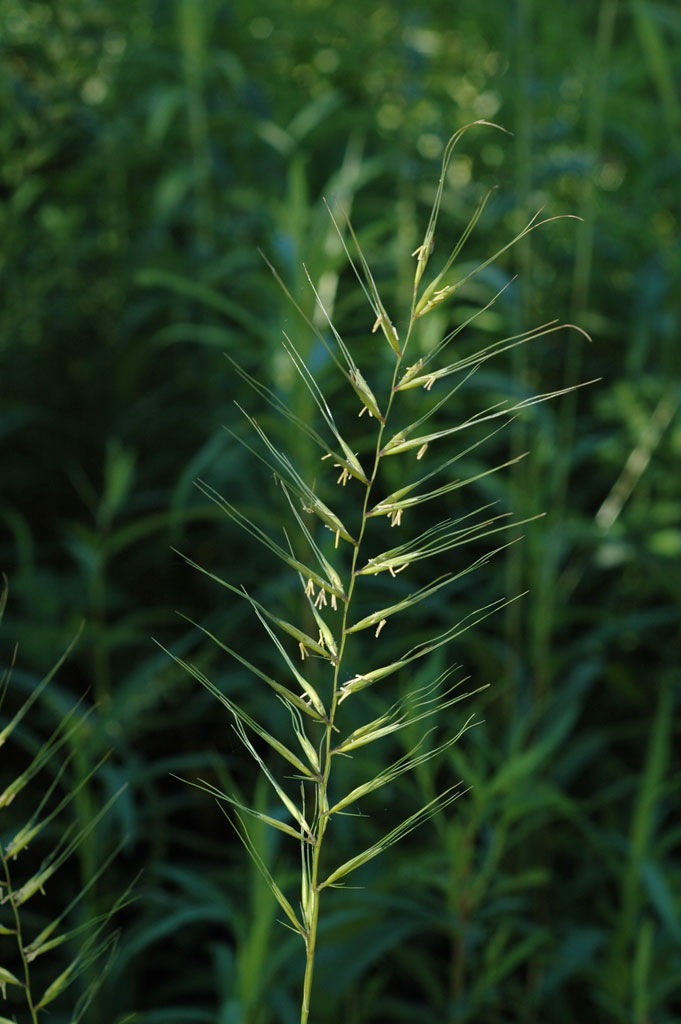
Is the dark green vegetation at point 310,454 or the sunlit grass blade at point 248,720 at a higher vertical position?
the sunlit grass blade at point 248,720

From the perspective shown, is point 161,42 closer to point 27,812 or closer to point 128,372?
point 128,372

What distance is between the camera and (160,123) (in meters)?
2.05

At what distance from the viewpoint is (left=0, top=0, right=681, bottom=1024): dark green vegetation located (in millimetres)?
1361

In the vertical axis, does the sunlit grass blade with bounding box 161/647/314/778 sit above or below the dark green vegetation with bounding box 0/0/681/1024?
above

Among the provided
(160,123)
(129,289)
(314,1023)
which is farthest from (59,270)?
(314,1023)

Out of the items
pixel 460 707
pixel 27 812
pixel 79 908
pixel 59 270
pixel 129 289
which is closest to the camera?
pixel 79 908

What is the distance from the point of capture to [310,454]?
1.45m

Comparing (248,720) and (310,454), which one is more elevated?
(248,720)

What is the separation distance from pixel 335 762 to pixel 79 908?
405mm

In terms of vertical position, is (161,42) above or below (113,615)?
above

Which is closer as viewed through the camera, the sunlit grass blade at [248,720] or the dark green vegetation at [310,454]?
the sunlit grass blade at [248,720]

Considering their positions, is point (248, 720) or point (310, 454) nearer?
point (248, 720)

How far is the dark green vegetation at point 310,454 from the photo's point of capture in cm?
136

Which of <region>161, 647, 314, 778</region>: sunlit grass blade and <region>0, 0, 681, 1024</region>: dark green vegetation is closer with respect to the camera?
<region>161, 647, 314, 778</region>: sunlit grass blade
